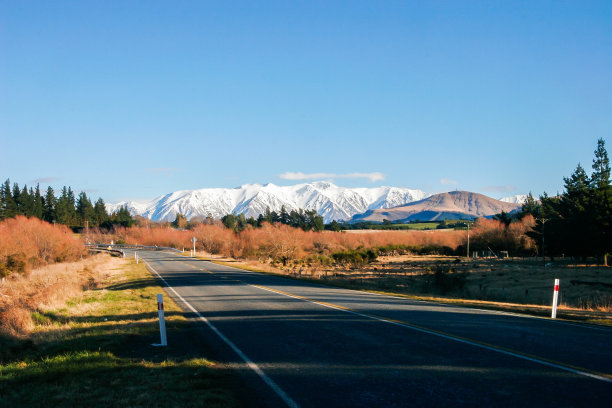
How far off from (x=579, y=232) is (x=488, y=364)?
56.8 meters

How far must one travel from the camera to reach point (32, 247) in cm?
5794

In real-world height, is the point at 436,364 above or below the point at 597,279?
above

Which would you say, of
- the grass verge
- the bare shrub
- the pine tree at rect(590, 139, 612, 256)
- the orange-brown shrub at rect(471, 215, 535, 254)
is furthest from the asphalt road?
the orange-brown shrub at rect(471, 215, 535, 254)

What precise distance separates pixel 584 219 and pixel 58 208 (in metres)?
134

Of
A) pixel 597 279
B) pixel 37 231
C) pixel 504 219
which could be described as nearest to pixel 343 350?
pixel 597 279

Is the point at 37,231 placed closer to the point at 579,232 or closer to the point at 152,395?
the point at 152,395

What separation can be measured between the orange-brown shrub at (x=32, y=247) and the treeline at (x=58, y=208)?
38.4m

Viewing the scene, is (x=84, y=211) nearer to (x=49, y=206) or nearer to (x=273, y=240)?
(x=49, y=206)

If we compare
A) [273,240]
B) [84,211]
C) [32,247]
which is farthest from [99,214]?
[273,240]

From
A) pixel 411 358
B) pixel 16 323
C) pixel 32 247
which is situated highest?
pixel 411 358

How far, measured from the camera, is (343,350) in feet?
27.4

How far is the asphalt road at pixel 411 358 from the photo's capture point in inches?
223

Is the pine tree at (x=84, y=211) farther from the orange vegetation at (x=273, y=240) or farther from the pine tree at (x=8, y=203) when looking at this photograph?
the pine tree at (x=8, y=203)

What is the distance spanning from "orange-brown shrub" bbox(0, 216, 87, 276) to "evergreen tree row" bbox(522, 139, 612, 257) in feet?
226
